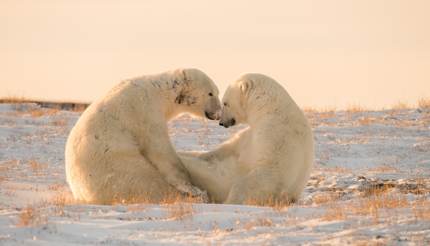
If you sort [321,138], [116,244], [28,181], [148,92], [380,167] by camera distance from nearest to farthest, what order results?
1. [116,244]
2. [148,92]
3. [28,181]
4. [380,167]
5. [321,138]

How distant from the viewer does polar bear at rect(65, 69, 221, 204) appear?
8914 millimetres

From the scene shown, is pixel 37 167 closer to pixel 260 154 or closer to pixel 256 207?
pixel 260 154

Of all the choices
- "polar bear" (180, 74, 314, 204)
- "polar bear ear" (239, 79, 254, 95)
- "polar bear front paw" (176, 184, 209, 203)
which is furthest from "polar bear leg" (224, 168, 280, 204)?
"polar bear ear" (239, 79, 254, 95)

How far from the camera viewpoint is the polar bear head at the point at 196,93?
32.6 ft

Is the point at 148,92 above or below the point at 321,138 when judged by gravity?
above

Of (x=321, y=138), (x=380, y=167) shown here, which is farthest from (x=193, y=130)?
(x=380, y=167)

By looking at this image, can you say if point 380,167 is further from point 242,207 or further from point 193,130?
point 242,207

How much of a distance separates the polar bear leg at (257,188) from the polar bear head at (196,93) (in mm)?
1666

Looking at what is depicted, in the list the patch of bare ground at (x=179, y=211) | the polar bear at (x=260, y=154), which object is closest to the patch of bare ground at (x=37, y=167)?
the polar bear at (x=260, y=154)

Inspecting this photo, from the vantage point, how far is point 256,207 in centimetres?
770

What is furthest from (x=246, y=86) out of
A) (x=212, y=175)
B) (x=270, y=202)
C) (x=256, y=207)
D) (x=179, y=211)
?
(x=179, y=211)

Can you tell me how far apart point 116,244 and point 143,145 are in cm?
316

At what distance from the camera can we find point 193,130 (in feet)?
58.7

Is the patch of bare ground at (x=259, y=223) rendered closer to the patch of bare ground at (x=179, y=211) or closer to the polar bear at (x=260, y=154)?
the patch of bare ground at (x=179, y=211)
